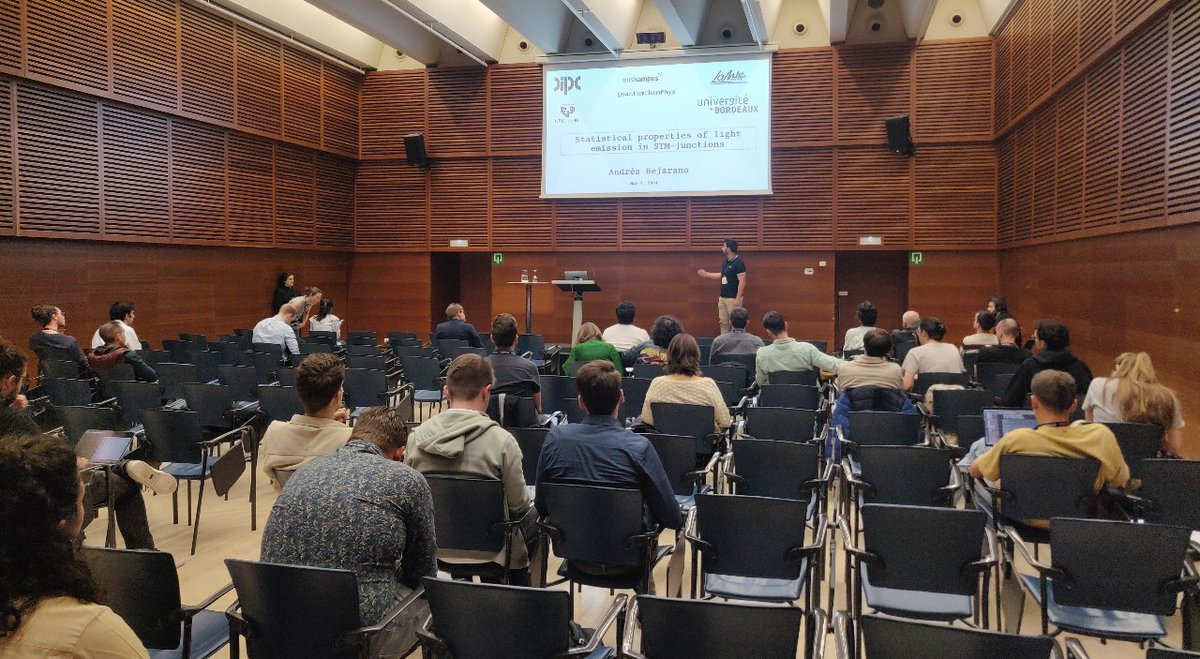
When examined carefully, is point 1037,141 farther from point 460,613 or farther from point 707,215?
point 460,613

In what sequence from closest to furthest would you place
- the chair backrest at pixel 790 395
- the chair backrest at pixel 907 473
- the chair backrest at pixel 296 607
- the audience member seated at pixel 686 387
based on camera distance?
1. the chair backrest at pixel 296 607
2. the chair backrest at pixel 907 473
3. the audience member seated at pixel 686 387
4. the chair backrest at pixel 790 395

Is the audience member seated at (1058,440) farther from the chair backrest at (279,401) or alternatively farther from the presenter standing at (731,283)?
the presenter standing at (731,283)

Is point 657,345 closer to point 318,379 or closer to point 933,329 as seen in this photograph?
point 933,329

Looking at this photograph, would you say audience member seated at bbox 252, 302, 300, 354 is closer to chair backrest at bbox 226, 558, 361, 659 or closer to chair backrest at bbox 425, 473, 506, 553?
chair backrest at bbox 425, 473, 506, 553

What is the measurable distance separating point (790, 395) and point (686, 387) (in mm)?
1328

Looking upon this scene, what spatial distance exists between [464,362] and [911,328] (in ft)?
23.4

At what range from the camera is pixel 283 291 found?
12484 mm

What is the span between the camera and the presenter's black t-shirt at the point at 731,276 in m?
11.7

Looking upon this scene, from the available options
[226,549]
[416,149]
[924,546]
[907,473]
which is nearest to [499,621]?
[924,546]

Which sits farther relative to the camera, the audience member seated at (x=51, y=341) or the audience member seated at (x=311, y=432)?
the audience member seated at (x=51, y=341)

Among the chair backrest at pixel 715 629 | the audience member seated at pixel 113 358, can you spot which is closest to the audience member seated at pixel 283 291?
the audience member seated at pixel 113 358

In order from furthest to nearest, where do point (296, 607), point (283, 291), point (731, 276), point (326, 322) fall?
1. point (283, 291)
2. point (731, 276)
3. point (326, 322)
4. point (296, 607)

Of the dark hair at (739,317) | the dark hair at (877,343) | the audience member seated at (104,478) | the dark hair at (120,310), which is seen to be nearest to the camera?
the audience member seated at (104,478)

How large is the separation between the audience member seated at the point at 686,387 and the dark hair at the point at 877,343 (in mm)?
1217
